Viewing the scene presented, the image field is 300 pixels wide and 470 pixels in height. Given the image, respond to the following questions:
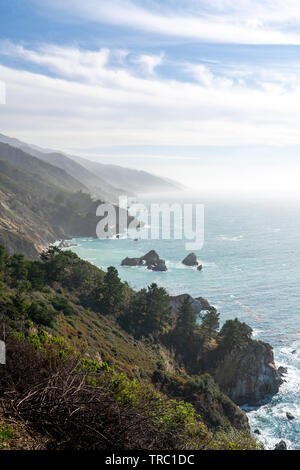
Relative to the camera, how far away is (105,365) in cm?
1831

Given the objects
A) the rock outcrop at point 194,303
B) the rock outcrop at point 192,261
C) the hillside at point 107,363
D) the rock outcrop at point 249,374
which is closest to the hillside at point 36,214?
the rock outcrop at point 192,261

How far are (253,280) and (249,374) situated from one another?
43421 millimetres

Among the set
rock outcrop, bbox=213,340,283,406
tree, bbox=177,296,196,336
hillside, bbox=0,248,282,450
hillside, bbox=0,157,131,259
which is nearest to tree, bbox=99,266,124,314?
hillside, bbox=0,248,282,450

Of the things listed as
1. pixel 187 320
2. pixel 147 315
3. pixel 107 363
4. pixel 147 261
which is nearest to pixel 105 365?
pixel 107 363

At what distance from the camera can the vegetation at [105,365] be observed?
387 inches

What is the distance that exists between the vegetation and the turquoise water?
7326 mm

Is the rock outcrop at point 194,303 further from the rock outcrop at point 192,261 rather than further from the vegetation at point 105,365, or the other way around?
the rock outcrop at point 192,261

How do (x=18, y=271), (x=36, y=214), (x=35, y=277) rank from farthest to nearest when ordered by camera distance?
(x=36, y=214) < (x=35, y=277) < (x=18, y=271)

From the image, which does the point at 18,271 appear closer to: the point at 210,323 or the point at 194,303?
the point at 210,323

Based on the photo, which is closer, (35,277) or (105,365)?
(105,365)

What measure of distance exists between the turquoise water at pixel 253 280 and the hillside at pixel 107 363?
6528mm

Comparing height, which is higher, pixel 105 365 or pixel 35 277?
pixel 35 277
